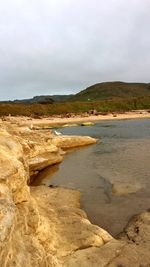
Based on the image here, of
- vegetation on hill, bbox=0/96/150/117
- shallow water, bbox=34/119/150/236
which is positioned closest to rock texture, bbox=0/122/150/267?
shallow water, bbox=34/119/150/236

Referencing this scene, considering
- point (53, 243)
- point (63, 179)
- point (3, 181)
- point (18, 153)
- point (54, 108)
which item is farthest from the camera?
point (54, 108)

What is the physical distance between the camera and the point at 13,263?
7281mm

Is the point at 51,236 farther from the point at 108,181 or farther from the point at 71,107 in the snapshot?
the point at 71,107

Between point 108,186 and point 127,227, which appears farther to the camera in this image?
point 108,186

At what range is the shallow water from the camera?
15.7 m

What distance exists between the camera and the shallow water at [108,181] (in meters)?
15.7

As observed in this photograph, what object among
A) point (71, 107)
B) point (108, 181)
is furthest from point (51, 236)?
point (71, 107)

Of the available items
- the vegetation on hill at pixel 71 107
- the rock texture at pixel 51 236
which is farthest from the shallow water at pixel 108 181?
the vegetation on hill at pixel 71 107

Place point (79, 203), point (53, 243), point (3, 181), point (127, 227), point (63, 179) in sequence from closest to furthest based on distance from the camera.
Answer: point (3, 181) < point (53, 243) < point (127, 227) < point (79, 203) < point (63, 179)

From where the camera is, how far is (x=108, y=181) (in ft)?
71.7

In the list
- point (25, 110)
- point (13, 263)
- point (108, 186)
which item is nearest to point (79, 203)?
point (108, 186)

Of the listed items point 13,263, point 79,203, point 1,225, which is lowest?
point 79,203

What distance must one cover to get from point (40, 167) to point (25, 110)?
91.1m

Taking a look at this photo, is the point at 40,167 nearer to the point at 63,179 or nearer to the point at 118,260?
the point at 63,179
